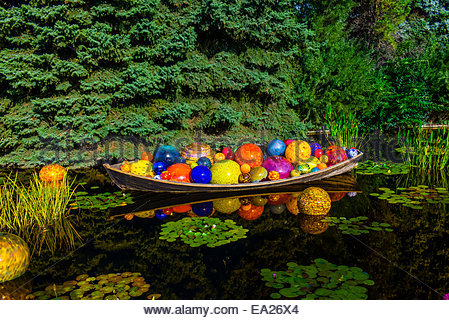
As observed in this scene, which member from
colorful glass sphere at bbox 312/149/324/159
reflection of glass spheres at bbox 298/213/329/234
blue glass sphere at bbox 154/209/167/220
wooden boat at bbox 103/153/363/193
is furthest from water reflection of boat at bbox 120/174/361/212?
reflection of glass spheres at bbox 298/213/329/234

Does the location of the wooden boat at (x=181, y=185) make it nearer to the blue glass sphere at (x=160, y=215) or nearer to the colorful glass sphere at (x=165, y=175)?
the colorful glass sphere at (x=165, y=175)

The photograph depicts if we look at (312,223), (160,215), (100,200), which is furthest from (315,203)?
(100,200)

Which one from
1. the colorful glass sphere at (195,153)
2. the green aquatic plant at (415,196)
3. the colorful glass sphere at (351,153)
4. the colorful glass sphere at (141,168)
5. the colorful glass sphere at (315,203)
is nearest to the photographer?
the colorful glass sphere at (315,203)

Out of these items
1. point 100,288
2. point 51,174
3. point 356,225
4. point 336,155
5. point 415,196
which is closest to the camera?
point 100,288

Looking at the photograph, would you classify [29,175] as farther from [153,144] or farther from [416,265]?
[416,265]

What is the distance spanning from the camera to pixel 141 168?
Result: 23.3 ft

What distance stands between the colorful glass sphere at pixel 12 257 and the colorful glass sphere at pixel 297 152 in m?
5.51

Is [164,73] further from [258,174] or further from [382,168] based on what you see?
[382,168]

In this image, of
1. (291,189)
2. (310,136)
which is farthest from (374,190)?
(310,136)

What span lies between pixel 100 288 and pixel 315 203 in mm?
3274

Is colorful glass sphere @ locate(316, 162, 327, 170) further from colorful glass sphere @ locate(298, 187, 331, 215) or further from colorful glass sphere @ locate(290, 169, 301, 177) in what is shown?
colorful glass sphere @ locate(298, 187, 331, 215)

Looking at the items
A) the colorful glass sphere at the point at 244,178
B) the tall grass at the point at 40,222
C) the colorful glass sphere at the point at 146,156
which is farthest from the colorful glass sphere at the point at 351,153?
the tall grass at the point at 40,222

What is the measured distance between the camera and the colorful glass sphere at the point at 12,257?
359 cm

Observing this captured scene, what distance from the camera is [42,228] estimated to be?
511cm
